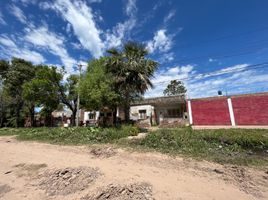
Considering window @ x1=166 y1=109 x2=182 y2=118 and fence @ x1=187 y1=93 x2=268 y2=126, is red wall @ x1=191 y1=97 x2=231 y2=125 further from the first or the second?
window @ x1=166 y1=109 x2=182 y2=118

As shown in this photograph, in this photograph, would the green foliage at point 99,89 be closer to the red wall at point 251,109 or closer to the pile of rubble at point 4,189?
the pile of rubble at point 4,189

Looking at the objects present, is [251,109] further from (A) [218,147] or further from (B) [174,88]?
(B) [174,88]

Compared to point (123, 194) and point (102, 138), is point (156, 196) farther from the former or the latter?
point (102, 138)

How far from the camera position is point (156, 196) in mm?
4344

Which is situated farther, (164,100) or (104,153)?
(164,100)

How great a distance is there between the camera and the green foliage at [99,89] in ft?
51.6

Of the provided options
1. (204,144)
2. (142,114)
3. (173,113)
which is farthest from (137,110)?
(204,144)

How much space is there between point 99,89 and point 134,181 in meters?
11.5

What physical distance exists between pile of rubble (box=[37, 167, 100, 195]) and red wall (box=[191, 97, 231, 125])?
18.2 metres

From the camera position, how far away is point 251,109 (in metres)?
19.0

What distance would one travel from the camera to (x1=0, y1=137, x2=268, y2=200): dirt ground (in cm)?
445

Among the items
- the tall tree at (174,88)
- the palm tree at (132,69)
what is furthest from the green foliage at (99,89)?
the tall tree at (174,88)

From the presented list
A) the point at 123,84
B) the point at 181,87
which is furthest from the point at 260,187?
the point at 181,87

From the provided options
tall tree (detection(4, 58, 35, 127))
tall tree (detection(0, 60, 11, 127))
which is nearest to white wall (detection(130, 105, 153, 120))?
tall tree (detection(4, 58, 35, 127))
